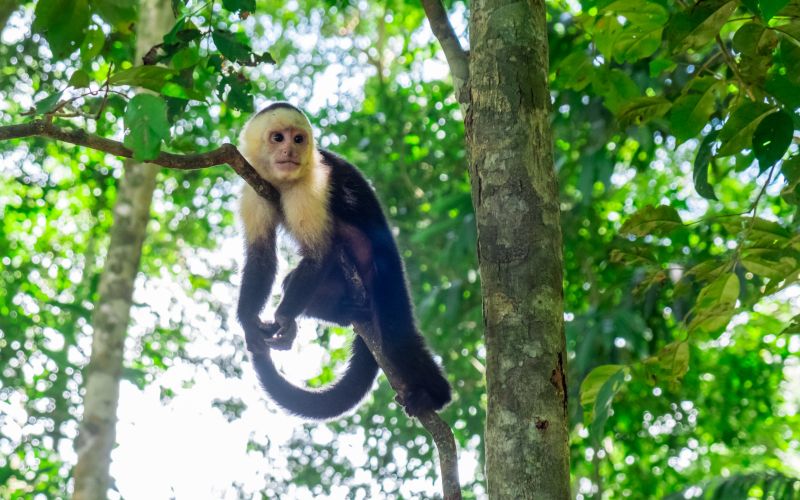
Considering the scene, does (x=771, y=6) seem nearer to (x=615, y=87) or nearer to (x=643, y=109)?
(x=643, y=109)

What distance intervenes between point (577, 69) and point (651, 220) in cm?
56

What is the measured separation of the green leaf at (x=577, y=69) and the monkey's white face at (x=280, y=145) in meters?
1.11

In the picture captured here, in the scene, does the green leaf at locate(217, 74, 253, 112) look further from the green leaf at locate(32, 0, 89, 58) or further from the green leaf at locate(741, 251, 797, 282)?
the green leaf at locate(741, 251, 797, 282)

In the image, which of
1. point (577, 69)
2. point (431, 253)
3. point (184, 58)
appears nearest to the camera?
point (184, 58)

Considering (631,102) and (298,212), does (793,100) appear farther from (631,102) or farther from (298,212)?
(298,212)

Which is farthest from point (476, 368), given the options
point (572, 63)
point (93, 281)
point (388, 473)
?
point (572, 63)

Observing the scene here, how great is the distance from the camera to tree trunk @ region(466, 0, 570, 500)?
1560mm

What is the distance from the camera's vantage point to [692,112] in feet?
7.53

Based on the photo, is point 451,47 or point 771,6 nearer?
point 771,6

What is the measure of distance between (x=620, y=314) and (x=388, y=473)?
1.98 meters

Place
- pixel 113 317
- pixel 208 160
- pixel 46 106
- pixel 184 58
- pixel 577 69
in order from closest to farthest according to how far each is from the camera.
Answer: pixel 46 106 → pixel 208 160 → pixel 184 58 → pixel 577 69 → pixel 113 317

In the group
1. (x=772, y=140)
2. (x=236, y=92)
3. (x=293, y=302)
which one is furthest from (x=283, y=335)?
(x=772, y=140)

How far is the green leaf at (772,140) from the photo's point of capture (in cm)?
185

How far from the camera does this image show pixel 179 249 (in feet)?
25.1
